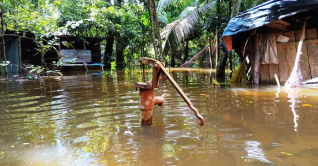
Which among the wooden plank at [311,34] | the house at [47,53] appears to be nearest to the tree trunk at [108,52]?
the house at [47,53]

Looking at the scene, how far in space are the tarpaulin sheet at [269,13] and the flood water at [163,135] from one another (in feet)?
8.61

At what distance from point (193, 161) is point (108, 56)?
785 inches

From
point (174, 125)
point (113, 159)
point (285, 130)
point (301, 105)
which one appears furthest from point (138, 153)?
point (301, 105)

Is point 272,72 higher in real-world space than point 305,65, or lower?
lower

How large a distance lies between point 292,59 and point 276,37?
773 millimetres

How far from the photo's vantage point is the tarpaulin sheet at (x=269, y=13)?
19.0 feet

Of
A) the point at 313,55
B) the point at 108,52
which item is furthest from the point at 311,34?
the point at 108,52

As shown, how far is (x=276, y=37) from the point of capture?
720 centimetres

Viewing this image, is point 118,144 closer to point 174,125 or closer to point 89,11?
point 174,125

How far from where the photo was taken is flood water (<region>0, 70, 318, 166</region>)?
2.02 meters

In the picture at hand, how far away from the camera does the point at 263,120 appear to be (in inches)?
123

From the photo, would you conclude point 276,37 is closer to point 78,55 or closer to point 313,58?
point 313,58

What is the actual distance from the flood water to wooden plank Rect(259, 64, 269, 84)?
333cm

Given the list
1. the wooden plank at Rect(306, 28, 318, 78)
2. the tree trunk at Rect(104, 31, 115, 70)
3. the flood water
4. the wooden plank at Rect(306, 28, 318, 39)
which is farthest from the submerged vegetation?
the flood water
